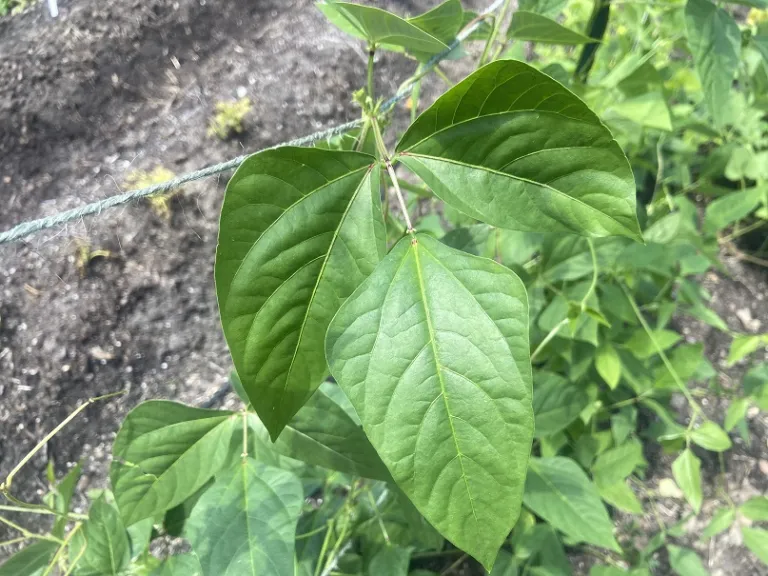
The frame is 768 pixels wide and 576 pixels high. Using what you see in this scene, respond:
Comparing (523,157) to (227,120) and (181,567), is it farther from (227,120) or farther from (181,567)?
(227,120)

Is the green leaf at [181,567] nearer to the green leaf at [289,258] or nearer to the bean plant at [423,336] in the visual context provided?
the bean plant at [423,336]

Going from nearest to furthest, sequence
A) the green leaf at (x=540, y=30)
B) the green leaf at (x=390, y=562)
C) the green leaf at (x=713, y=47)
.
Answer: the green leaf at (x=540, y=30)
the green leaf at (x=713, y=47)
the green leaf at (x=390, y=562)

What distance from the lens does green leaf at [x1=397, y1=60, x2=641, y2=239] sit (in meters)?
0.44

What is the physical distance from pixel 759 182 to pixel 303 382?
1735 mm

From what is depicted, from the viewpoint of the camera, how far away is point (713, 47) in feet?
2.69

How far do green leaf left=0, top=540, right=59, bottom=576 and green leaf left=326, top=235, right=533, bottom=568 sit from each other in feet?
2.07

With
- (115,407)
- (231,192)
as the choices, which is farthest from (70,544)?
(115,407)

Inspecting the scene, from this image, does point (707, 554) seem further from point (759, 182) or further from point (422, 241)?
point (422, 241)

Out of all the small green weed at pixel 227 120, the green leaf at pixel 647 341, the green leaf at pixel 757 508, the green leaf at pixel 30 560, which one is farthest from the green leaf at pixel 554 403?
the small green weed at pixel 227 120

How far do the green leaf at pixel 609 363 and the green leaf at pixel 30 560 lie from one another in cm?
103

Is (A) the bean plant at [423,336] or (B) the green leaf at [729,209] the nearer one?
(A) the bean plant at [423,336]

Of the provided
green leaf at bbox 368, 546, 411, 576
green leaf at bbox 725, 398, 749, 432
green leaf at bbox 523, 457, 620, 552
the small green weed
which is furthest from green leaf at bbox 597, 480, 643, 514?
the small green weed

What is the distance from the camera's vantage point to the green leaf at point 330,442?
0.69 m

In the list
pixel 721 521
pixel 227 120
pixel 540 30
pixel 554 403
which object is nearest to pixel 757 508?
pixel 721 521
